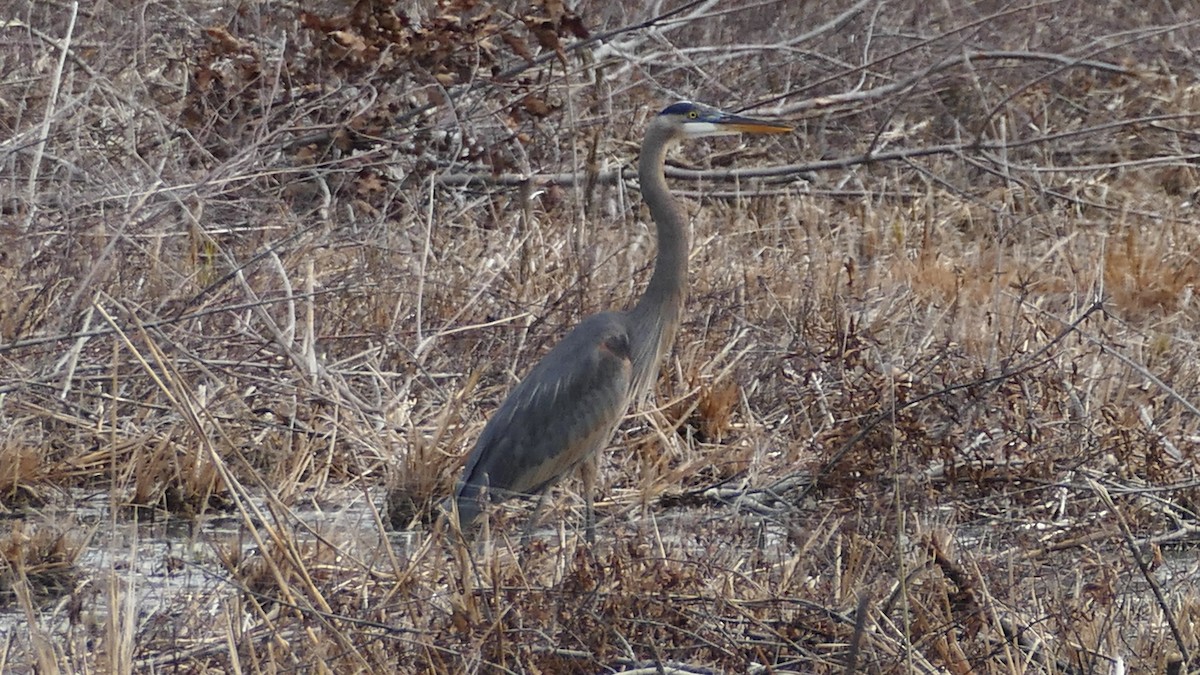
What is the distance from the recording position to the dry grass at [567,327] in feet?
10.9

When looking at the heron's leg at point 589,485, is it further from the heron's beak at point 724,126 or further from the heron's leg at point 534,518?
the heron's beak at point 724,126

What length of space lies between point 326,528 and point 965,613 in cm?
180

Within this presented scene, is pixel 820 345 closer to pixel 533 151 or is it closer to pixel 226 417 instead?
pixel 226 417

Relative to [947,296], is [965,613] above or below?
above

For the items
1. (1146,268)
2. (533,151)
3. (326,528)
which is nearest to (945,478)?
(326,528)

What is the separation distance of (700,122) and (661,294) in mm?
713

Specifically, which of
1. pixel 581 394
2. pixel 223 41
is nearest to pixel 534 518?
pixel 581 394

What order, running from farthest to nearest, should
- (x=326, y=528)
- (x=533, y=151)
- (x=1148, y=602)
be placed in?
(x=533, y=151)
(x=326, y=528)
(x=1148, y=602)

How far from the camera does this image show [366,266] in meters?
6.19

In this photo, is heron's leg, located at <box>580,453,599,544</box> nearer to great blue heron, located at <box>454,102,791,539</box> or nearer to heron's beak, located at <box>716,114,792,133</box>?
great blue heron, located at <box>454,102,791,539</box>

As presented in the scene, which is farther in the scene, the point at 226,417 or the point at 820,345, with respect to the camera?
the point at 820,345

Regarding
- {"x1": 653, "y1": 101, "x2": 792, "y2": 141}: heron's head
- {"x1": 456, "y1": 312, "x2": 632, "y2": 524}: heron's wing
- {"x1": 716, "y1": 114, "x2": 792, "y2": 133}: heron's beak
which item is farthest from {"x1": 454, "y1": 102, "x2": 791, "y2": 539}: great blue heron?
{"x1": 716, "y1": 114, "x2": 792, "y2": 133}: heron's beak

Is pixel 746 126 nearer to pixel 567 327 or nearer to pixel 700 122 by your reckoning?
pixel 700 122

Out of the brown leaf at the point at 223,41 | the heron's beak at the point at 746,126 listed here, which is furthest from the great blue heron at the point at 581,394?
the brown leaf at the point at 223,41
